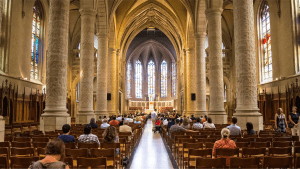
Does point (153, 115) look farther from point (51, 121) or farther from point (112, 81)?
point (51, 121)

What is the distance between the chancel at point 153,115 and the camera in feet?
19.0

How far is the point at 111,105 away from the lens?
2855 centimetres

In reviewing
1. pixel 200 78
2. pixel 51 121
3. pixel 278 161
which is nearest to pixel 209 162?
pixel 278 161

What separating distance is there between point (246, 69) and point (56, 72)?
8.50 m

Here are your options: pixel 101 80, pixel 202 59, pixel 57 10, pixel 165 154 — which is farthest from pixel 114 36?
pixel 165 154

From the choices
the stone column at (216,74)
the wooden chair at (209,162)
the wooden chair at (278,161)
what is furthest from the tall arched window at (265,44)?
the wooden chair at (209,162)

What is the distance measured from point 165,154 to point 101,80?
13684mm

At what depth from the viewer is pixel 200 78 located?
22469 millimetres

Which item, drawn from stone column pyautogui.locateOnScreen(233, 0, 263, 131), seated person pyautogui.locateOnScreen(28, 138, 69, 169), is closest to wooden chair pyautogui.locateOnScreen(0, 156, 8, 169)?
seated person pyautogui.locateOnScreen(28, 138, 69, 169)

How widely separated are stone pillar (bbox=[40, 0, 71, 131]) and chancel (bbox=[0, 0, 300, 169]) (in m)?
0.04

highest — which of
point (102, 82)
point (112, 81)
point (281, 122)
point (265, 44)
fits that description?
point (265, 44)

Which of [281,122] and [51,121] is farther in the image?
[51,121]

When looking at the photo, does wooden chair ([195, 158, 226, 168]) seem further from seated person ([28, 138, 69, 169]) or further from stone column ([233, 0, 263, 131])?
stone column ([233, 0, 263, 131])

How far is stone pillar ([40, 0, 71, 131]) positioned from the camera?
10.9m
